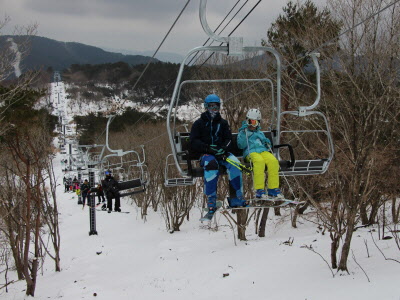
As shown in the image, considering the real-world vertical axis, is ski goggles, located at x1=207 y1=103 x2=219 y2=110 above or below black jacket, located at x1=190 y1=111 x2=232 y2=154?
above

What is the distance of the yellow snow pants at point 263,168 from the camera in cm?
602

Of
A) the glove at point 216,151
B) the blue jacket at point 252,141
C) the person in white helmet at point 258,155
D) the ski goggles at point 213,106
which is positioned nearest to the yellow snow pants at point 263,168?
the person in white helmet at point 258,155

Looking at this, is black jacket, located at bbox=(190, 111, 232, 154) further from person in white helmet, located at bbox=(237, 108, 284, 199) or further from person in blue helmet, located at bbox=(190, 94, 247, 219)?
person in white helmet, located at bbox=(237, 108, 284, 199)

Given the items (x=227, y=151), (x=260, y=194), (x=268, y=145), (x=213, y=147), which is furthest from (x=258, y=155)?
(x=213, y=147)

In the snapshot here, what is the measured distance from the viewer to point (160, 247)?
2186 centimetres

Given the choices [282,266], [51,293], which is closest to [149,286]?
[51,293]

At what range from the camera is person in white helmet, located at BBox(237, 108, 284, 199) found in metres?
6.03

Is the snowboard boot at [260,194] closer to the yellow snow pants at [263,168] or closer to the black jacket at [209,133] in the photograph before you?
the yellow snow pants at [263,168]

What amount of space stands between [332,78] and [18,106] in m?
11.0

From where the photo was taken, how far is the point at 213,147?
6266mm

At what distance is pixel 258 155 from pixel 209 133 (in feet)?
2.86

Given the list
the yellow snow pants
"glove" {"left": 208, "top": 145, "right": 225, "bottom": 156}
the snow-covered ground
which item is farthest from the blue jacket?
the snow-covered ground

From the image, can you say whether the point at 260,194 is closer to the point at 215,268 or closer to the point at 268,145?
the point at 268,145

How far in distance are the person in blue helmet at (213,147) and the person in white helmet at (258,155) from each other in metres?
0.28
